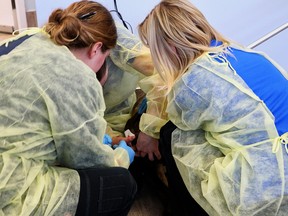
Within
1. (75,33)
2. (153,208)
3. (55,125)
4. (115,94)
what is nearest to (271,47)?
(115,94)

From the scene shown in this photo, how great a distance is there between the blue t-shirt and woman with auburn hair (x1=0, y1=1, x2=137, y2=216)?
0.45 meters

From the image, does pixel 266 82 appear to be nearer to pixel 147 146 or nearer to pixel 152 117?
pixel 152 117

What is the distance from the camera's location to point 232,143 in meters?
Answer: 1.10

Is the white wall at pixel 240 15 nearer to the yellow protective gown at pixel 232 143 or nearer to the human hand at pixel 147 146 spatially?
the human hand at pixel 147 146

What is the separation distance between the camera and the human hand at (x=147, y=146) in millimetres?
1508

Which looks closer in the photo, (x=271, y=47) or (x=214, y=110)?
(x=214, y=110)

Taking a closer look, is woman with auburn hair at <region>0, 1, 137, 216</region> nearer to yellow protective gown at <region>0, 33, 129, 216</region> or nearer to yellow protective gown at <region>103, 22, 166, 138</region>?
yellow protective gown at <region>0, 33, 129, 216</region>

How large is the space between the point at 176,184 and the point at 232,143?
359 mm

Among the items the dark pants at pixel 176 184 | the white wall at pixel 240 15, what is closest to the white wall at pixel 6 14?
the white wall at pixel 240 15

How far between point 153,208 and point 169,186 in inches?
5.4

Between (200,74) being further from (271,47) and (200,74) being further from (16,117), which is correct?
(271,47)

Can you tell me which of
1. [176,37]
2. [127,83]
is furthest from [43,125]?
[127,83]

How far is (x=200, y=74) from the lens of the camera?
110cm

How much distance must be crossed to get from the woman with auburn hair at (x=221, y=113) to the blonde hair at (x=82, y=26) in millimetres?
150
